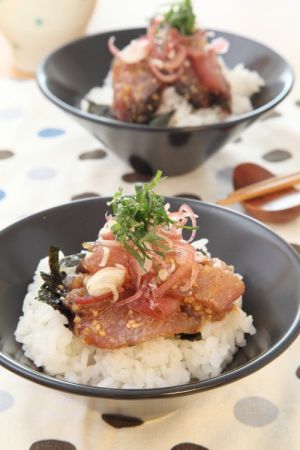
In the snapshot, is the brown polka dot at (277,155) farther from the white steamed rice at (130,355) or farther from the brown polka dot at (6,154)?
the white steamed rice at (130,355)

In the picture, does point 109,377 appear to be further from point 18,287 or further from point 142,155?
point 142,155

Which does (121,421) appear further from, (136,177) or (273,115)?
(273,115)

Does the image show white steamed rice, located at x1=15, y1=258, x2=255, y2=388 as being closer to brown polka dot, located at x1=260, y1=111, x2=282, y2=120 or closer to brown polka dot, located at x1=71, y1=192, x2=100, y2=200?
brown polka dot, located at x1=71, y1=192, x2=100, y2=200

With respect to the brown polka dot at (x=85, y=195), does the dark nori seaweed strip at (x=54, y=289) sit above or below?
above

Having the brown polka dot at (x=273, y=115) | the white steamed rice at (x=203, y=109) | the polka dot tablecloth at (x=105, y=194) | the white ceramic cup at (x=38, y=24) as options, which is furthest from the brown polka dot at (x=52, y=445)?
the white ceramic cup at (x=38, y=24)

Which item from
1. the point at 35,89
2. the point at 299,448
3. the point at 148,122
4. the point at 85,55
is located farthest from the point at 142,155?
the point at 299,448
